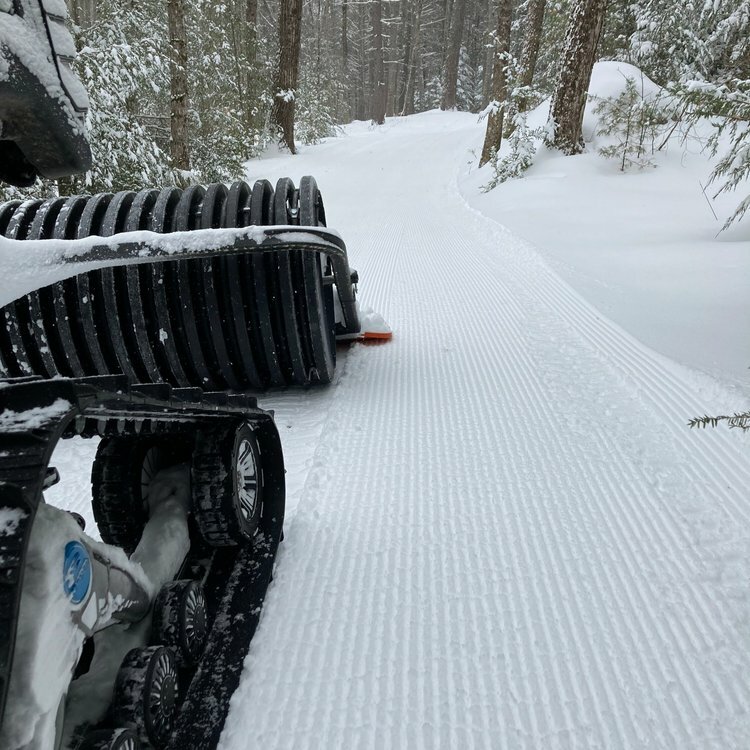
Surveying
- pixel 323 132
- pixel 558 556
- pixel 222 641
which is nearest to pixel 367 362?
pixel 558 556

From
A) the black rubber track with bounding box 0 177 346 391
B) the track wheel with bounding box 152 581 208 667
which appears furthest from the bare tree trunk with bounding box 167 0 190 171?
the track wheel with bounding box 152 581 208 667

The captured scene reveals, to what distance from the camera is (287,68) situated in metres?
17.2

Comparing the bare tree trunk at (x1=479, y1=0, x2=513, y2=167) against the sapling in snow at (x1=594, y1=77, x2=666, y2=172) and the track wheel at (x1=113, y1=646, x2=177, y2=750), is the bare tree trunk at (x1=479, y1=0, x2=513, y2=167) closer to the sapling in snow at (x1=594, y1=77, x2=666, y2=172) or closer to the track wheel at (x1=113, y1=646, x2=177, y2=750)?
the sapling in snow at (x1=594, y1=77, x2=666, y2=172)

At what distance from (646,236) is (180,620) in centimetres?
713

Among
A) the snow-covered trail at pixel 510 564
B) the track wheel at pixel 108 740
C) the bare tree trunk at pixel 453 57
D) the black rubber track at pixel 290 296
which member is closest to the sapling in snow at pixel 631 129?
the snow-covered trail at pixel 510 564

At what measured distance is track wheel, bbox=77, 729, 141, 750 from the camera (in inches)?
42.5

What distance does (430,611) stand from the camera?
1.89 metres

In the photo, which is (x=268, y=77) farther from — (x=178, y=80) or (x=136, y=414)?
(x=136, y=414)

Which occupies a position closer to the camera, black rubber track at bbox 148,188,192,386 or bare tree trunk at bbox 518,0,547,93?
black rubber track at bbox 148,188,192,386

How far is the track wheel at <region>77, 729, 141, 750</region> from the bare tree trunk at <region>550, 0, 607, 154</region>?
11.8 m

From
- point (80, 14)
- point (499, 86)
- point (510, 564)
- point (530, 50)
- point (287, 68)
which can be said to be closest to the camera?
point (510, 564)

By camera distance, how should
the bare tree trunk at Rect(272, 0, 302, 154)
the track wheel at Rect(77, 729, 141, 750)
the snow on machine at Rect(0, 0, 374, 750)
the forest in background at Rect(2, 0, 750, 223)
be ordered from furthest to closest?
the bare tree trunk at Rect(272, 0, 302, 154) → the forest in background at Rect(2, 0, 750, 223) → the track wheel at Rect(77, 729, 141, 750) → the snow on machine at Rect(0, 0, 374, 750)

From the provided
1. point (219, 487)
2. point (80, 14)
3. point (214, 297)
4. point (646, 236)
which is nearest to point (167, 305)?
point (214, 297)

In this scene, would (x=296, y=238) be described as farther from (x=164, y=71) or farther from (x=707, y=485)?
(x=164, y=71)
